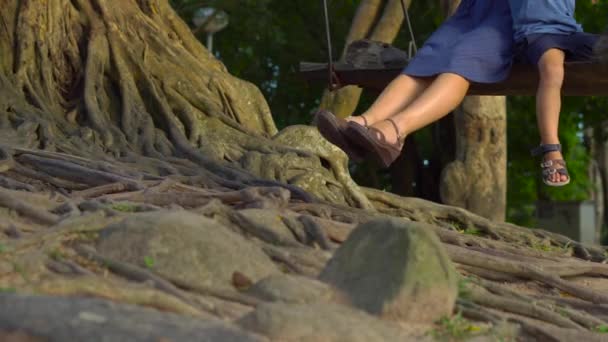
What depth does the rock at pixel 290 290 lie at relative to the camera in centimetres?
387

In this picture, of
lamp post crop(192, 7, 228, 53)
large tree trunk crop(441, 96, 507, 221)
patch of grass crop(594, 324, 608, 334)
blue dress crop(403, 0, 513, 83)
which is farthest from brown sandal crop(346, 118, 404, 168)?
lamp post crop(192, 7, 228, 53)

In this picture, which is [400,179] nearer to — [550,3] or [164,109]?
[164,109]

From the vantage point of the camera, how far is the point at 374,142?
18.1ft

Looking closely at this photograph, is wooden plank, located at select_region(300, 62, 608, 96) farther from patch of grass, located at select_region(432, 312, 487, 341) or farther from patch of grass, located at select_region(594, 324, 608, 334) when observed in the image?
patch of grass, located at select_region(432, 312, 487, 341)

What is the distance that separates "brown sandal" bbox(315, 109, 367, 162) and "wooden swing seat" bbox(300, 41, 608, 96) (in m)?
0.89

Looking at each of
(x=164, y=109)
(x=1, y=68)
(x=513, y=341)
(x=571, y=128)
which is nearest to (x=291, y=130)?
(x=164, y=109)

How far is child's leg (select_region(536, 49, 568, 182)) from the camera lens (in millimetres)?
5780

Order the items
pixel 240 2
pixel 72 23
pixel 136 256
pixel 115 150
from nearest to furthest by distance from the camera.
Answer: pixel 136 256, pixel 115 150, pixel 72 23, pixel 240 2

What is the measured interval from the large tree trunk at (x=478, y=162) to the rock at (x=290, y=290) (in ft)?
23.8

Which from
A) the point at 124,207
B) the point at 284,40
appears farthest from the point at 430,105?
the point at 284,40

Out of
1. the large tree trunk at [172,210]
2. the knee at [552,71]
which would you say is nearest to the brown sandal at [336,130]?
the large tree trunk at [172,210]

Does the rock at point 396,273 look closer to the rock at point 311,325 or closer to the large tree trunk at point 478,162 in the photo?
the rock at point 311,325

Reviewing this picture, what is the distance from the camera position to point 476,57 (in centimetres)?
601

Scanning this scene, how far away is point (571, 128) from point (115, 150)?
1358cm
